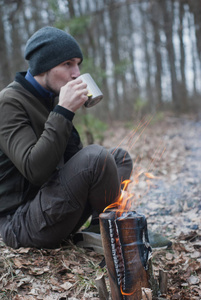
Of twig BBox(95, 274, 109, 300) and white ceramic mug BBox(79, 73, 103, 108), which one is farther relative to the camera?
white ceramic mug BBox(79, 73, 103, 108)

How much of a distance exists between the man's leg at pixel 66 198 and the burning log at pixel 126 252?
35 centimetres

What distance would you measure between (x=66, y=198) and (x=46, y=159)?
341 millimetres

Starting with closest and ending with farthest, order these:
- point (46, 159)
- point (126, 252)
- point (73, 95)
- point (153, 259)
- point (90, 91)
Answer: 1. point (126, 252)
2. point (46, 159)
3. point (73, 95)
4. point (90, 91)
5. point (153, 259)

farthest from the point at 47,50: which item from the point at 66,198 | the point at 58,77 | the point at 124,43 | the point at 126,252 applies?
the point at 124,43

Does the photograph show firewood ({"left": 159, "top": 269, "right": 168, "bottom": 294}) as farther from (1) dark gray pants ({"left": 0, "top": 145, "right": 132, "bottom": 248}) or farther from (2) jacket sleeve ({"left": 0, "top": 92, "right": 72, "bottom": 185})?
(2) jacket sleeve ({"left": 0, "top": 92, "right": 72, "bottom": 185})

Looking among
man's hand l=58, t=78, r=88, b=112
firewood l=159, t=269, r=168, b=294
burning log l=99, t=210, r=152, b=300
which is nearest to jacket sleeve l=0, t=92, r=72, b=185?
man's hand l=58, t=78, r=88, b=112

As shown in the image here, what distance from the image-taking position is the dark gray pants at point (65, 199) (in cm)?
209

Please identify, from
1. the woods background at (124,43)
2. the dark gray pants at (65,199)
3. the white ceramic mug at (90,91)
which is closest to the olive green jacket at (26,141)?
the dark gray pants at (65,199)

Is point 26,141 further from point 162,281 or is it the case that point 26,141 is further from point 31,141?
point 162,281

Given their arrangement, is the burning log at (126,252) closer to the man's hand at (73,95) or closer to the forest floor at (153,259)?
the forest floor at (153,259)

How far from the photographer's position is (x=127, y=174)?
2742mm

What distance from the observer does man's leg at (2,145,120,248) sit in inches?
82.0

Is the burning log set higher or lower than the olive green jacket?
lower

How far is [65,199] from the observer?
6.92ft
